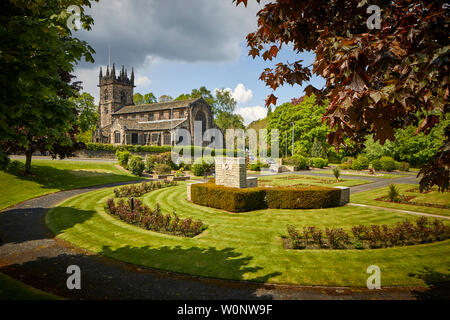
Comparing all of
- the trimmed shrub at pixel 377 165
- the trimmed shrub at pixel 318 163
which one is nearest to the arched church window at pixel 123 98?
the trimmed shrub at pixel 318 163

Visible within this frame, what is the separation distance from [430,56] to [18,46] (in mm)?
6841

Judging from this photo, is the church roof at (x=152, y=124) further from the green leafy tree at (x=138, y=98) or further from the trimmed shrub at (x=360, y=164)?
the green leafy tree at (x=138, y=98)

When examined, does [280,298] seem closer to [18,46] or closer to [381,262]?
[381,262]

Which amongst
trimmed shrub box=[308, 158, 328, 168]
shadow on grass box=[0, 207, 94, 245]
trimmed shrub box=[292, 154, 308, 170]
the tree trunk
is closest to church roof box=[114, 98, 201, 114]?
trimmed shrub box=[292, 154, 308, 170]

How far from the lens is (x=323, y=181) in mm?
27672

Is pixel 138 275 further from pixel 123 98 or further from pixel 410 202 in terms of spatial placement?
pixel 123 98

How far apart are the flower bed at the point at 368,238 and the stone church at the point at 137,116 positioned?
46.6 metres

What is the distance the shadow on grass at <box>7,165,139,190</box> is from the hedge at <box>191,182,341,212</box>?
15452 mm

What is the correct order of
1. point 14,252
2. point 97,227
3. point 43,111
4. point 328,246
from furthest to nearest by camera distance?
point 97,227
point 328,246
point 14,252
point 43,111

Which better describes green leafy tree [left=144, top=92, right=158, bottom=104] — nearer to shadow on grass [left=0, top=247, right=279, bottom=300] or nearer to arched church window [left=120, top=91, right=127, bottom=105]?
arched church window [left=120, top=91, right=127, bottom=105]

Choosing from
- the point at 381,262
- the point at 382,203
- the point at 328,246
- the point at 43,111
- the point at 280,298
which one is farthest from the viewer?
the point at 382,203

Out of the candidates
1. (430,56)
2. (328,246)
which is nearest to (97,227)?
(328,246)

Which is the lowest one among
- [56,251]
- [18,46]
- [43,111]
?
[56,251]

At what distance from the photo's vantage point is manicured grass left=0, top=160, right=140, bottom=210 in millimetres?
18384
